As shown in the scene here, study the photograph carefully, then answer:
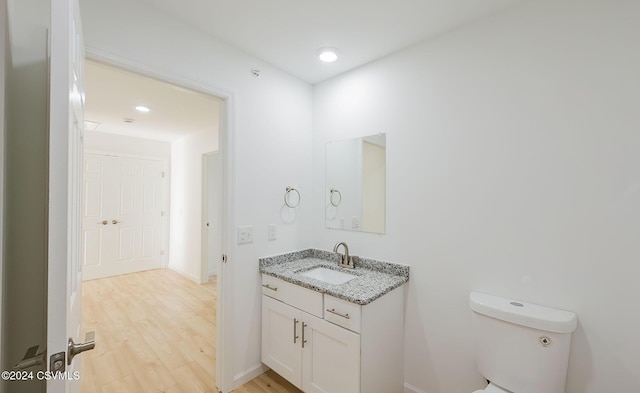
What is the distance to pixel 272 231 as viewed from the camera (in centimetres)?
220

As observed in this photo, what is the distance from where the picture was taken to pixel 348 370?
1522 mm

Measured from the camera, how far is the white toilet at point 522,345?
126cm

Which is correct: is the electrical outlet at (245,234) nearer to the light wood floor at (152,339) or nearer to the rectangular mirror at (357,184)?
the rectangular mirror at (357,184)

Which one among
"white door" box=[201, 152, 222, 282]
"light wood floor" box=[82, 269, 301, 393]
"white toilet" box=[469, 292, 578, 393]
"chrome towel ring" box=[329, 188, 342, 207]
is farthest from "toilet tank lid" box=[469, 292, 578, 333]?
"white door" box=[201, 152, 222, 282]

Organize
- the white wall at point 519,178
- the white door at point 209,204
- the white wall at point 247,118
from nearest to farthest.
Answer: the white wall at point 519,178
the white wall at point 247,118
the white door at point 209,204

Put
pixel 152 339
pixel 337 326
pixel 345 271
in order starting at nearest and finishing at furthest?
pixel 337 326 < pixel 345 271 < pixel 152 339

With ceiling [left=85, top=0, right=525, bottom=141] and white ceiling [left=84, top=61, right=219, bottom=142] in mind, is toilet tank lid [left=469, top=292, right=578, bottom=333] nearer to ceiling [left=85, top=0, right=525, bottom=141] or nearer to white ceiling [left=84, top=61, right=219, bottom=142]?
ceiling [left=85, top=0, right=525, bottom=141]

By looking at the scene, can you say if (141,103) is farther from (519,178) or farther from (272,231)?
(519,178)

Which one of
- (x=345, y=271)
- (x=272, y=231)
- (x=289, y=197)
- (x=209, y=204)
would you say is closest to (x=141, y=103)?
(x=209, y=204)

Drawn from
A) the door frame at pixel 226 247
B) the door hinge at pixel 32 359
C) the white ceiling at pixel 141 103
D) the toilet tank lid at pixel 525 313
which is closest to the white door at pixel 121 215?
the white ceiling at pixel 141 103

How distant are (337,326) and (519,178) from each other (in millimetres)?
1314

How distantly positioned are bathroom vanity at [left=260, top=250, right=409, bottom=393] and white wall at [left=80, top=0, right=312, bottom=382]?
155mm

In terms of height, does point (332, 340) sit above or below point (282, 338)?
above

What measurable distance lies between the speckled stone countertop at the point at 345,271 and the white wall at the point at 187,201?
2.49 m
